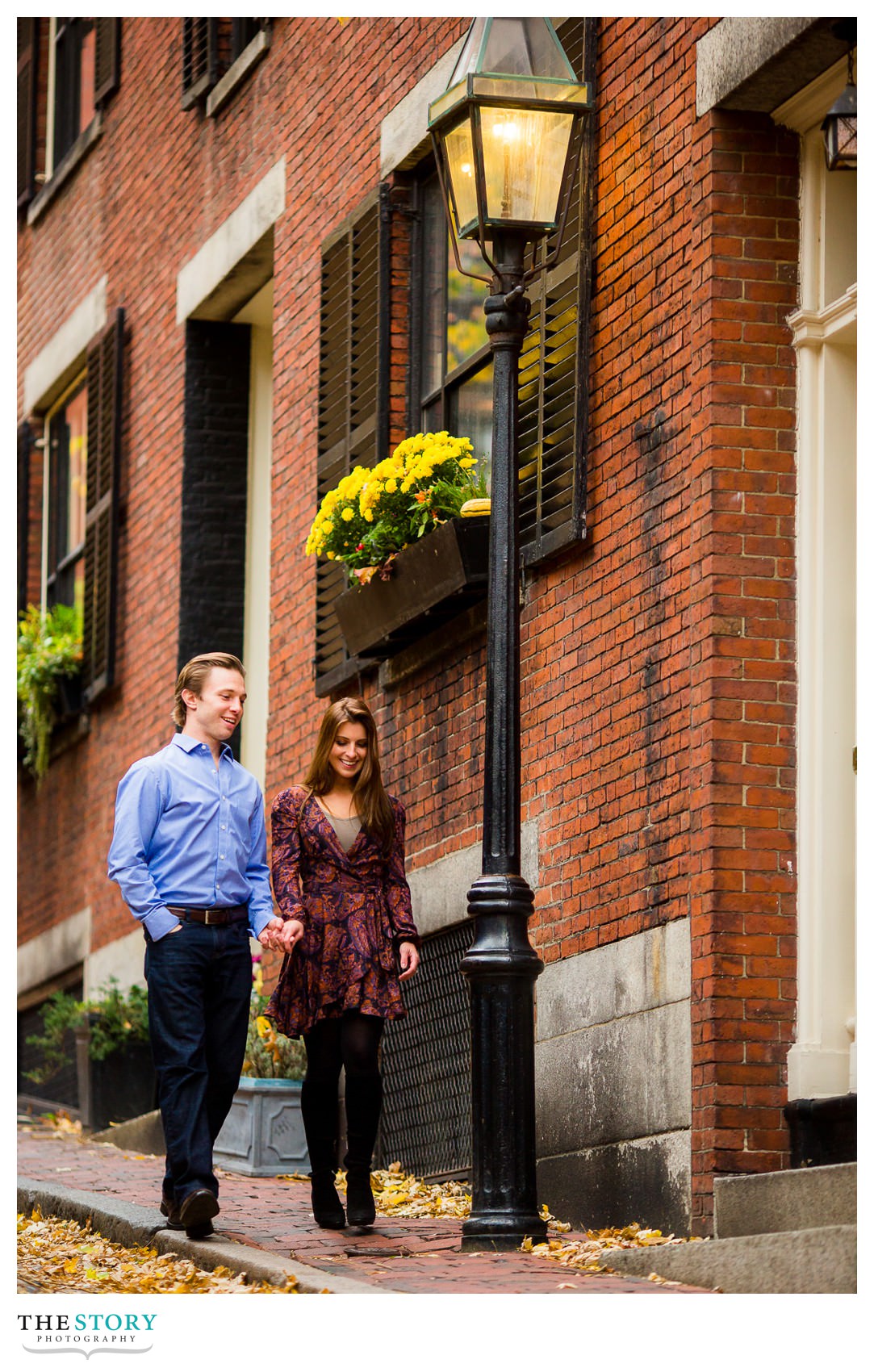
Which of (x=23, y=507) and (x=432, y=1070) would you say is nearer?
(x=432, y=1070)

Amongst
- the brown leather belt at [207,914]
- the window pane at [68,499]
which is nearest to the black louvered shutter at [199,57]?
the window pane at [68,499]

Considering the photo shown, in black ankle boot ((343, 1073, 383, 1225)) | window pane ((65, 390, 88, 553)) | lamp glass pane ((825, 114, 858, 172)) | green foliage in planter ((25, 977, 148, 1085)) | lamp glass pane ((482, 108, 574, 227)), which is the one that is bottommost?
black ankle boot ((343, 1073, 383, 1225))

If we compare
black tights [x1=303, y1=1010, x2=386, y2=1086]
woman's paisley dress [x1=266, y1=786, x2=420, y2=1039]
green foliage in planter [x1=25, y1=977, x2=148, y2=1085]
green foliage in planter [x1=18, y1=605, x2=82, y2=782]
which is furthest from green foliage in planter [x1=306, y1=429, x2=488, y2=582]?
green foliage in planter [x1=18, y1=605, x2=82, y2=782]

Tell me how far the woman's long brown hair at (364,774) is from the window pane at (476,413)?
7.09ft

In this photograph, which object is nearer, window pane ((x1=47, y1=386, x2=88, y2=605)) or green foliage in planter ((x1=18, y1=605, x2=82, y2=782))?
green foliage in planter ((x1=18, y1=605, x2=82, y2=782))

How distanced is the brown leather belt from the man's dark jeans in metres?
0.02

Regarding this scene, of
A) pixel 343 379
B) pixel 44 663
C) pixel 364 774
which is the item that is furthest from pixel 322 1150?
pixel 44 663

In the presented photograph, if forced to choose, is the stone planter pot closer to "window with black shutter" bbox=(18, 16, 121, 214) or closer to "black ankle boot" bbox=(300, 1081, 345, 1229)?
"black ankle boot" bbox=(300, 1081, 345, 1229)

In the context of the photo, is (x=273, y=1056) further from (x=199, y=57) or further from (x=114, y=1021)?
(x=199, y=57)

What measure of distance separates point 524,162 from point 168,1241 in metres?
3.73

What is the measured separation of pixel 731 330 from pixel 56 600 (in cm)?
980

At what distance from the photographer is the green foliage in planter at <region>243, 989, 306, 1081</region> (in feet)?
33.9

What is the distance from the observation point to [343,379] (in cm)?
1121

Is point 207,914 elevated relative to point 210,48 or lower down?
lower down
